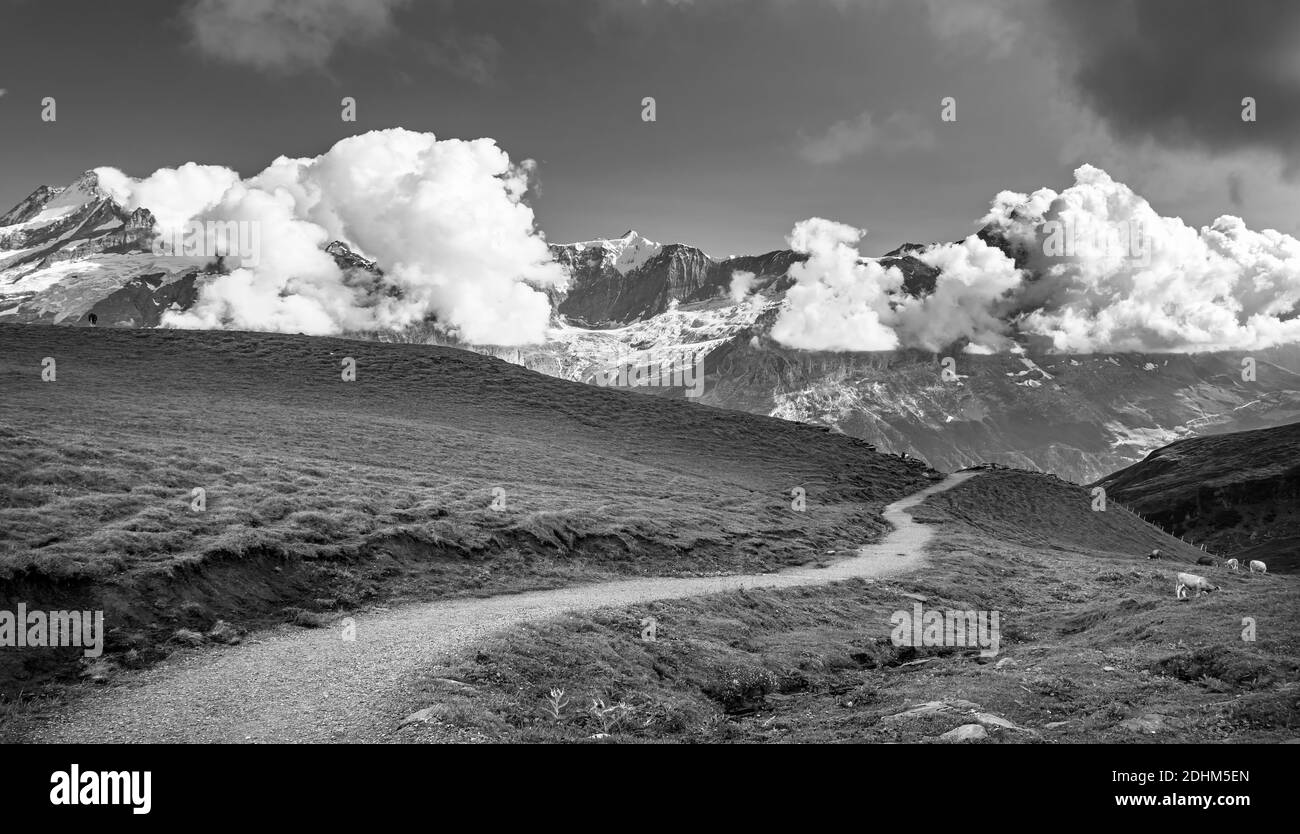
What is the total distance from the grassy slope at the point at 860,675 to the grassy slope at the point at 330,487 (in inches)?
337

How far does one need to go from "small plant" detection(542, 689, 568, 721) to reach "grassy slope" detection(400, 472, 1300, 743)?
131mm

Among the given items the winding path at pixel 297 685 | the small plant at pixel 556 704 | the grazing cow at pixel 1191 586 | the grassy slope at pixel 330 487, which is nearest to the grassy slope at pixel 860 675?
the small plant at pixel 556 704

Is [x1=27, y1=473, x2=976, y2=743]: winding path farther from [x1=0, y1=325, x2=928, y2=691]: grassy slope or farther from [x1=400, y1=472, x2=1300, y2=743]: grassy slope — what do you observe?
[x1=0, y1=325, x2=928, y2=691]: grassy slope

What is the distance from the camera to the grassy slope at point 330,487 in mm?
21500

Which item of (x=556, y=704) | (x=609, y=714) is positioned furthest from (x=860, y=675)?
(x=556, y=704)

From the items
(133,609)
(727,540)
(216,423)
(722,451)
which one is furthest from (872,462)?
(133,609)

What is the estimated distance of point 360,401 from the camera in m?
85.1

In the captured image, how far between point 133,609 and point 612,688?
1325cm

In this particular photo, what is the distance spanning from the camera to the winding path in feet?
42.2

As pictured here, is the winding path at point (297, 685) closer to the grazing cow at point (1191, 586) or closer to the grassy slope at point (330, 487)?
the grassy slope at point (330, 487)

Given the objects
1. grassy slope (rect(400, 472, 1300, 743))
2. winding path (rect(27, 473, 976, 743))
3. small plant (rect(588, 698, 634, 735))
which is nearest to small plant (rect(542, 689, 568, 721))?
grassy slope (rect(400, 472, 1300, 743))

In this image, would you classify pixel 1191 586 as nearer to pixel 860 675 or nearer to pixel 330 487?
pixel 860 675

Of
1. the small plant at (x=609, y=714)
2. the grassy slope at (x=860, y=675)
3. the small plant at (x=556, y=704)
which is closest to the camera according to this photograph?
the grassy slope at (x=860, y=675)
